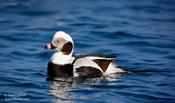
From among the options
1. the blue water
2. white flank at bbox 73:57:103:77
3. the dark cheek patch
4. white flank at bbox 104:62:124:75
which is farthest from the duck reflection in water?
the dark cheek patch

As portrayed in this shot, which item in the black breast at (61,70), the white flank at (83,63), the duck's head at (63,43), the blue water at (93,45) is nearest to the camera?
the blue water at (93,45)

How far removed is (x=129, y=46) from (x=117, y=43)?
Result: 396 millimetres

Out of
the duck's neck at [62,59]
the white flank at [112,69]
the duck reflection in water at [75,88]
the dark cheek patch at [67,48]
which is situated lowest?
the duck reflection in water at [75,88]

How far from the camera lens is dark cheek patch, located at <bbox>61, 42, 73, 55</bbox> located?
1156 centimetres

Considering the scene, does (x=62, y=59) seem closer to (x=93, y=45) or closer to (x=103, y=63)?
(x=103, y=63)

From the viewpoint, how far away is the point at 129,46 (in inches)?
595

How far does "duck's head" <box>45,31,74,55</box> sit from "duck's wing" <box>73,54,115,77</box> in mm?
291

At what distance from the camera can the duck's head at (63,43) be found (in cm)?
1154

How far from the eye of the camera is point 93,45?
591 inches

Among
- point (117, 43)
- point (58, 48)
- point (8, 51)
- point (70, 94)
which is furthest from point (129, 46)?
point (70, 94)

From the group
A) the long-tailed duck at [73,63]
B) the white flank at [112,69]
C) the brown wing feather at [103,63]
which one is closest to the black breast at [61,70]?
the long-tailed duck at [73,63]

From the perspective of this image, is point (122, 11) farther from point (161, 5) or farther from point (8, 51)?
point (8, 51)

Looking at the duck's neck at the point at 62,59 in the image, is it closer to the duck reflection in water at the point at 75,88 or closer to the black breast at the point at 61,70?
the black breast at the point at 61,70

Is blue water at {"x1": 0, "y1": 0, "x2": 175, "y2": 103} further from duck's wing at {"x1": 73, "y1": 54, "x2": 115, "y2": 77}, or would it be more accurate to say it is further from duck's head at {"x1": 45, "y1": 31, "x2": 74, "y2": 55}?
duck's head at {"x1": 45, "y1": 31, "x2": 74, "y2": 55}
